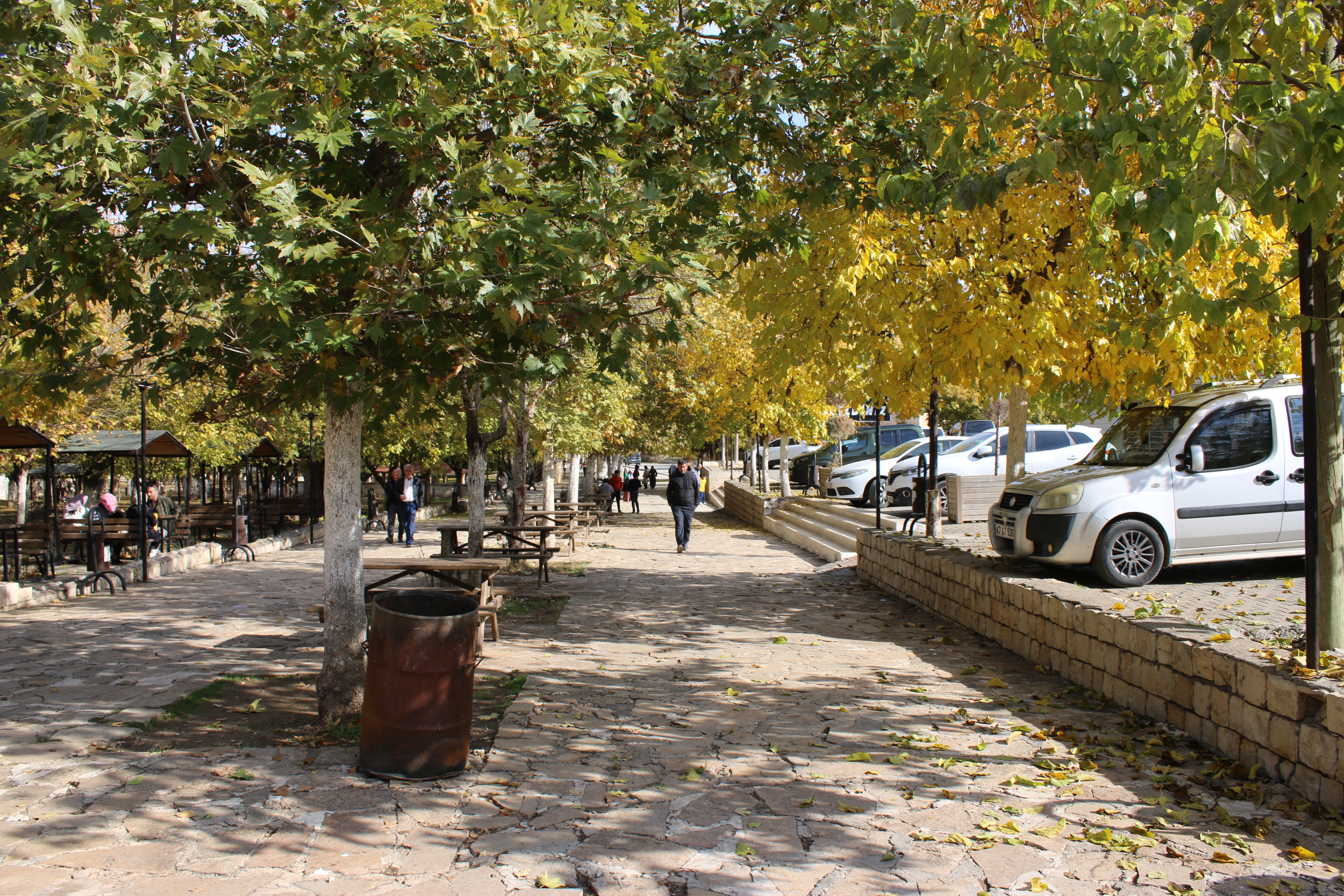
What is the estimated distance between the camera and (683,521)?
19.2 metres

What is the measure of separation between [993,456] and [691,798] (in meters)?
19.0

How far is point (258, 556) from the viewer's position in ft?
62.3

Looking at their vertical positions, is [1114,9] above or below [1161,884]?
above

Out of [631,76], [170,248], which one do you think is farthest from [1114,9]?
[170,248]

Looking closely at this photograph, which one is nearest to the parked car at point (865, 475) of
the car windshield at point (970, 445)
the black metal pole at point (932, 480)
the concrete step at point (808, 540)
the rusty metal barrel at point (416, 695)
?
the car windshield at point (970, 445)

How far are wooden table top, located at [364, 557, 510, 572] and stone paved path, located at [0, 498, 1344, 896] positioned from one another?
0.84 m

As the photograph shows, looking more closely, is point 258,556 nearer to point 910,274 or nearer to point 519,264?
point 910,274

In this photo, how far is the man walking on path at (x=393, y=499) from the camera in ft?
71.9

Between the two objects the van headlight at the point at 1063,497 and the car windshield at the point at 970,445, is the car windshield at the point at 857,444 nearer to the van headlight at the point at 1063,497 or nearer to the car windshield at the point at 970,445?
the car windshield at the point at 970,445

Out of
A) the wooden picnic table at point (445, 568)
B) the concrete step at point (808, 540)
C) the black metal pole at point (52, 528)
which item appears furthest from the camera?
the concrete step at point (808, 540)

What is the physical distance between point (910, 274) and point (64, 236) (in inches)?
284

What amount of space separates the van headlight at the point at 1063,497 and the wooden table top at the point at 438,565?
5255 mm

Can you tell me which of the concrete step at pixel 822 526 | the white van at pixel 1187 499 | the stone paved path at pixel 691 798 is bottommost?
the stone paved path at pixel 691 798

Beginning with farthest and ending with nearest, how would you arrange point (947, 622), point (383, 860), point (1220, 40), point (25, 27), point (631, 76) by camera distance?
point (947, 622), point (631, 76), point (25, 27), point (1220, 40), point (383, 860)
